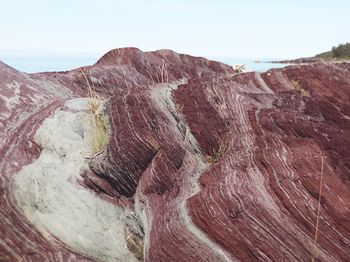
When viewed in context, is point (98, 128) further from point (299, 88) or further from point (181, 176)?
point (299, 88)

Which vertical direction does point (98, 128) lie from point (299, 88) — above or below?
below

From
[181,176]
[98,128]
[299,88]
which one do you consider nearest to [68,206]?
[98,128]

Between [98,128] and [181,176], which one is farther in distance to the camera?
[98,128]

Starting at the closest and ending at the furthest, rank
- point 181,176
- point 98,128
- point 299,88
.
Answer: point 181,176
point 98,128
point 299,88

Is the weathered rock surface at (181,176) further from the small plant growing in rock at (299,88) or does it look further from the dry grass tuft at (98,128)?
the small plant growing in rock at (299,88)

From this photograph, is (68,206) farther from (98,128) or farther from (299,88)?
(299,88)

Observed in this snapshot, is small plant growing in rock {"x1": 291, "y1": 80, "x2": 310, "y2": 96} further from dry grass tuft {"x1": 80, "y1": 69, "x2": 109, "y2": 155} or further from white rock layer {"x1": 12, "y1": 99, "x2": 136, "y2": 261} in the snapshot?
white rock layer {"x1": 12, "y1": 99, "x2": 136, "y2": 261}

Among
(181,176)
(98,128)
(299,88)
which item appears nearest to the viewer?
(181,176)

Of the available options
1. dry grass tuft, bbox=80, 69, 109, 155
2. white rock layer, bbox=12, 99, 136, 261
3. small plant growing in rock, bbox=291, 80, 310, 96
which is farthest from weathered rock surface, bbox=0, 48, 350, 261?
small plant growing in rock, bbox=291, 80, 310, 96

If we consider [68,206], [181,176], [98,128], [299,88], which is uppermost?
[299,88]
